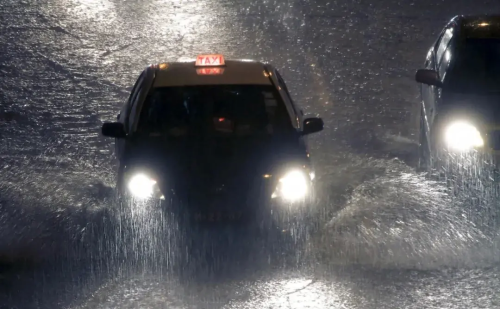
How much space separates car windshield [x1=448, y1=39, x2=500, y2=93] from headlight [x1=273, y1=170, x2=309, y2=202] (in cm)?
278

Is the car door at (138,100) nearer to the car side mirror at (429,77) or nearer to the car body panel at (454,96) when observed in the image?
the car side mirror at (429,77)

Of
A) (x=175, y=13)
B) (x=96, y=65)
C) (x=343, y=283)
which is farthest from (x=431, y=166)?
(x=175, y=13)

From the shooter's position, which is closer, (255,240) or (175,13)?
(255,240)

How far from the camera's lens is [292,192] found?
820 cm

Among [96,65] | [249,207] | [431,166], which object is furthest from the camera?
[96,65]

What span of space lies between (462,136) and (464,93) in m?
0.56

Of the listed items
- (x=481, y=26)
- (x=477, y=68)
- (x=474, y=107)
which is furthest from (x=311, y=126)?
(x=481, y=26)

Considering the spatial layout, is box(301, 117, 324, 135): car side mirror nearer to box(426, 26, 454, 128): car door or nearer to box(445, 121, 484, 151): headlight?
box(445, 121, 484, 151): headlight

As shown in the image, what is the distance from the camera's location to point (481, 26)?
431 inches

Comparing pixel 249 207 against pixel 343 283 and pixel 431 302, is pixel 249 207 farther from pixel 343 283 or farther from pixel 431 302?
pixel 431 302

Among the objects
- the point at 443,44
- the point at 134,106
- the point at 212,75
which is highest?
the point at 443,44

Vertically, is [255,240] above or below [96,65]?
below

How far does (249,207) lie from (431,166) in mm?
3344

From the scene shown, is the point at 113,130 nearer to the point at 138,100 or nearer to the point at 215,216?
the point at 138,100
